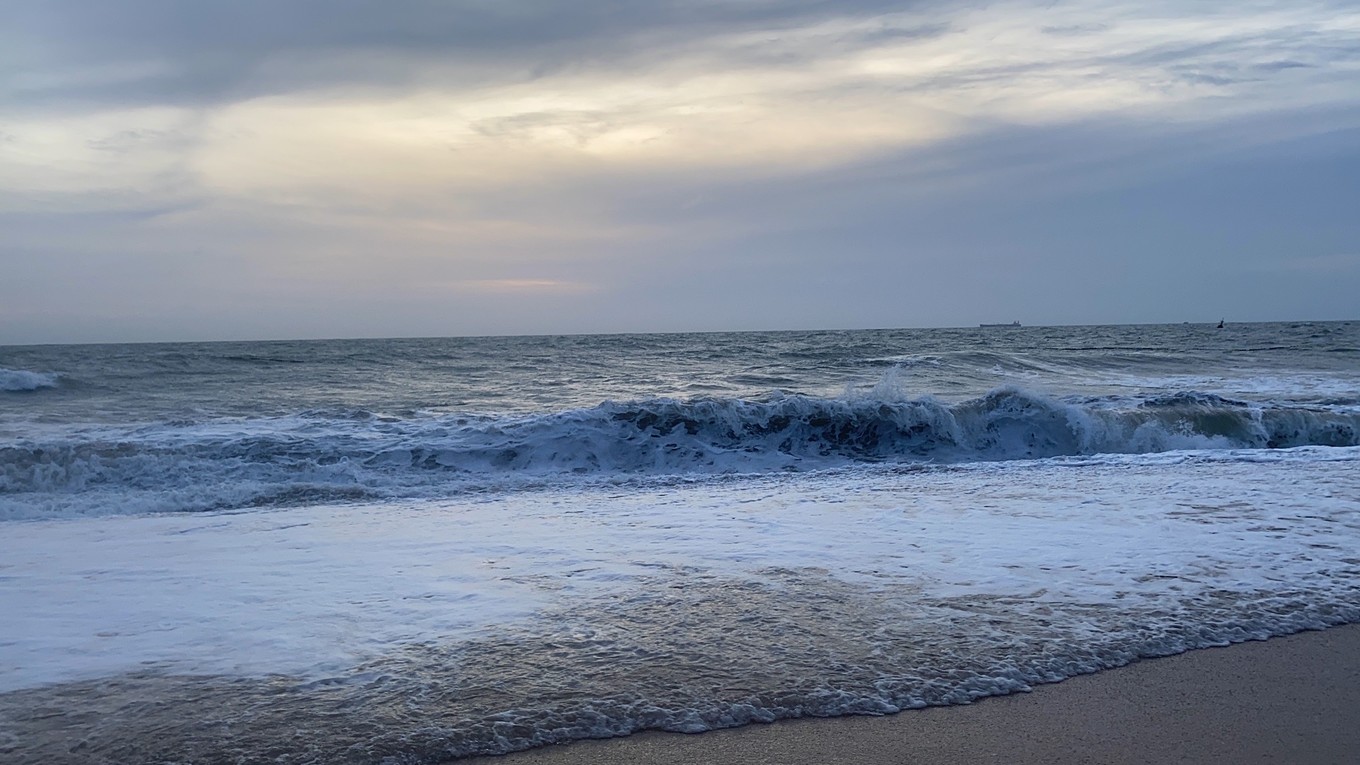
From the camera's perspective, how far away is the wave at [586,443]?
9.57 metres

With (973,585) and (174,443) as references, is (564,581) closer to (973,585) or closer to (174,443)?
(973,585)

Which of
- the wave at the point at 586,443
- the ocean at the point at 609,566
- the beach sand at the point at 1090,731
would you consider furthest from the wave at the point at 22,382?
the beach sand at the point at 1090,731

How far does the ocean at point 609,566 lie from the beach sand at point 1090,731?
0.13m

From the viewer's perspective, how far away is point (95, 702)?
3496 millimetres

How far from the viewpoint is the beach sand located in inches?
120

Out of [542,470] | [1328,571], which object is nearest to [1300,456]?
[1328,571]

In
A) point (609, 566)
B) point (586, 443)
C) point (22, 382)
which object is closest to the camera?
point (609, 566)

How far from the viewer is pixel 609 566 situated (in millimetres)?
5473

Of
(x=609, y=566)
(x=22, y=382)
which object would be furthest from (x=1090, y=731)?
(x=22, y=382)

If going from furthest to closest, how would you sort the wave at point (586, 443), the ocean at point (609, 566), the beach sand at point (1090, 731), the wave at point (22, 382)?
the wave at point (22, 382) → the wave at point (586, 443) → the ocean at point (609, 566) → the beach sand at point (1090, 731)

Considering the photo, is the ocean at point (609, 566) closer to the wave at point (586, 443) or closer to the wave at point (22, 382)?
the wave at point (586, 443)

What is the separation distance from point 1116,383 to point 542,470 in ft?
52.6

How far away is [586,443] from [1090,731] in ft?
30.2

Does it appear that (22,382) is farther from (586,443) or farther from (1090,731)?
(1090,731)
